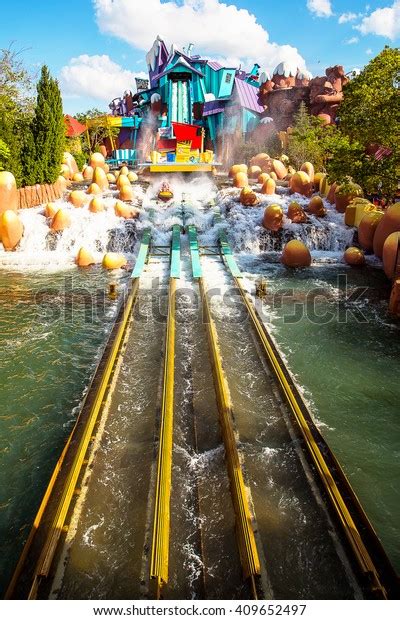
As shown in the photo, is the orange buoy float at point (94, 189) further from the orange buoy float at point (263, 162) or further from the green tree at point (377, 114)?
the orange buoy float at point (263, 162)

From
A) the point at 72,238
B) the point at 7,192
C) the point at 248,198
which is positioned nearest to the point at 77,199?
the point at 72,238

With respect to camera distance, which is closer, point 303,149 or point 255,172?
point 255,172

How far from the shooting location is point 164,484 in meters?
4.52

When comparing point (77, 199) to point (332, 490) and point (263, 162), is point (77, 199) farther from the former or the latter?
point (332, 490)

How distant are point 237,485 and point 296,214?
14.0 meters

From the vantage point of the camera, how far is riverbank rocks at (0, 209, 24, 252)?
50.4 feet

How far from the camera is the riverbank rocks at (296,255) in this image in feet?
45.5

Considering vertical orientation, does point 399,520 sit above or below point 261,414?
below

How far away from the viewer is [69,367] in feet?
26.0

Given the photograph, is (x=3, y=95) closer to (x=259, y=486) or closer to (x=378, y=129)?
(x=378, y=129)

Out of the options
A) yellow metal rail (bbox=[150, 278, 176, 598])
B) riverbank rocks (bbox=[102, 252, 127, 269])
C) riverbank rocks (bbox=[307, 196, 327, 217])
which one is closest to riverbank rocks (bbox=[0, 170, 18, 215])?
riverbank rocks (bbox=[102, 252, 127, 269])
